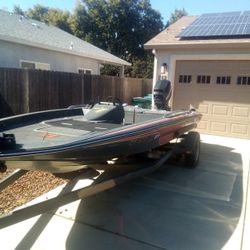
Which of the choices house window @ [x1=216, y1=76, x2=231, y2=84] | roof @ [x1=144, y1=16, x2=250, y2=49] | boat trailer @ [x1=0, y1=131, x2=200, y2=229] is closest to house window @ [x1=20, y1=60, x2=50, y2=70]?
roof @ [x1=144, y1=16, x2=250, y2=49]

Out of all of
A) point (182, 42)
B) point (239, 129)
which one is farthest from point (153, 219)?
point (182, 42)

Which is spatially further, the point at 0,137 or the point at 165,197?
the point at 165,197

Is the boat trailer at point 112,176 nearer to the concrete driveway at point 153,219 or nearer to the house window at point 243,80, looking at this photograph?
the concrete driveway at point 153,219

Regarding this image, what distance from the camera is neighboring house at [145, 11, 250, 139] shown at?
9.70 metres

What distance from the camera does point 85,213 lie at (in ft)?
13.5

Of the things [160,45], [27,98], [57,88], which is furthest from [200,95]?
[27,98]

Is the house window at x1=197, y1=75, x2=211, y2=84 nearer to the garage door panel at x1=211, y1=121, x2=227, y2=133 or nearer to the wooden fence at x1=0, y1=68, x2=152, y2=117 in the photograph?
the garage door panel at x1=211, y1=121, x2=227, y2=133

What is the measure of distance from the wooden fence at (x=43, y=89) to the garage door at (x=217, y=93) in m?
3.23

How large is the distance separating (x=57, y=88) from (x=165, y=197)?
715cm

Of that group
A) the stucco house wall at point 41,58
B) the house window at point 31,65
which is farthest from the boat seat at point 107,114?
the house window at point 31,65

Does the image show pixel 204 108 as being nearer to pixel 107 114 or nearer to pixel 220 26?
pixel 220 26

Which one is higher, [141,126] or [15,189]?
[141,126]

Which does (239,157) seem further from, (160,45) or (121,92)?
(121,92)

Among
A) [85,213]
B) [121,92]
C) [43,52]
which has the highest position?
[43,52]
